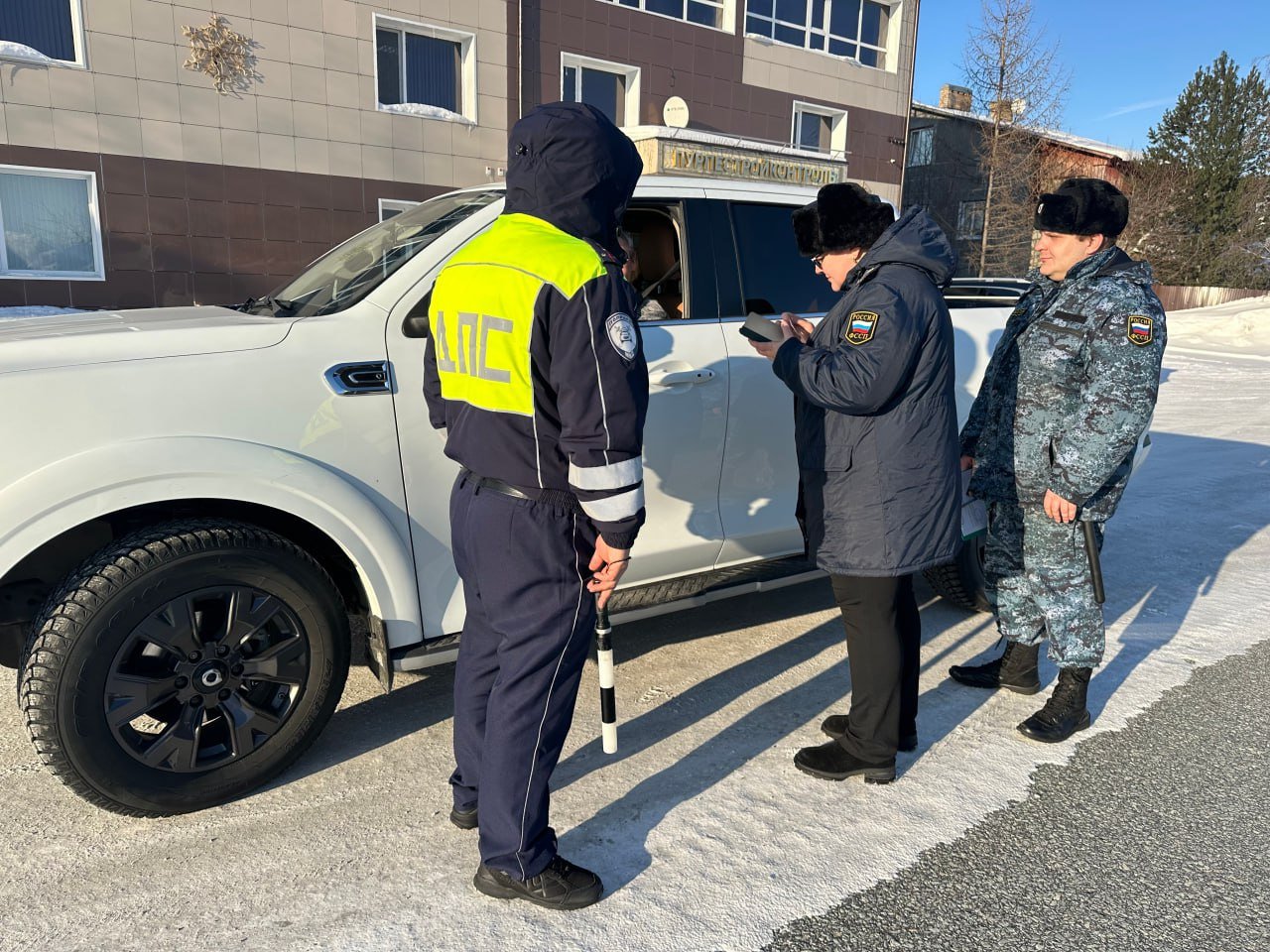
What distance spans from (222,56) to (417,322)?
40.4 feet

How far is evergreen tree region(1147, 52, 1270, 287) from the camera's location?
121 ft

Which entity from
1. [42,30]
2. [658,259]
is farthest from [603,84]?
[658,259]

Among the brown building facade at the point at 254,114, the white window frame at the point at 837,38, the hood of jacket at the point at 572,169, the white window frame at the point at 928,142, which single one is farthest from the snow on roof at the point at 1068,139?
the hood of jacket at the point at 572,169

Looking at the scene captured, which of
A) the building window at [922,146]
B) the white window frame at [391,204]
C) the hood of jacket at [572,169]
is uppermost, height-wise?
the building window at [922,146]

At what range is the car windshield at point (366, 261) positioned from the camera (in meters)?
3.01

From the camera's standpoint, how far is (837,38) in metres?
20.5

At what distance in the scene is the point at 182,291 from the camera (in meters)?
13.2

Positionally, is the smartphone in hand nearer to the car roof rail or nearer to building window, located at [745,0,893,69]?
the car roof rail

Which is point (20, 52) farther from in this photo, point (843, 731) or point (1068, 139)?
point (1068, 139)

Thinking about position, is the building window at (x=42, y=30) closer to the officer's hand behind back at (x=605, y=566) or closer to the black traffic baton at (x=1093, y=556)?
the officer's hand behind back at (x=605, y=566)

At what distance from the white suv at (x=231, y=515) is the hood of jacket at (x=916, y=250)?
84 cm

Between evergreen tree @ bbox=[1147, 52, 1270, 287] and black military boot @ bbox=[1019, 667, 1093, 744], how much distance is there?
136ft

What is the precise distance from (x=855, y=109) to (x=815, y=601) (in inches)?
740

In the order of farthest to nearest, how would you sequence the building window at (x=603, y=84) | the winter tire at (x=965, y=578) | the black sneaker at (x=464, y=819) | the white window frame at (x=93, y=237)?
the building window at (x=603, y=84), the white window frame at (x=93, y=237), the winter tire at (x=965, y=578), the black sneaker at (x=464, y=819)
